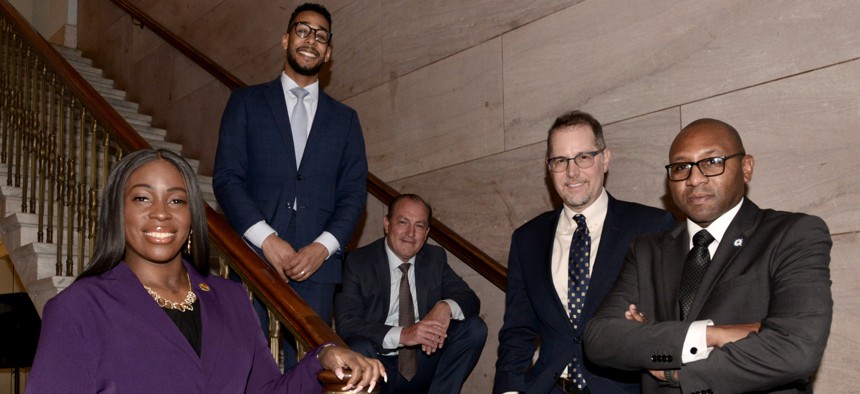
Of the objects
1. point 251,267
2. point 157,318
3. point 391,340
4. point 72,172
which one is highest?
point 72,172

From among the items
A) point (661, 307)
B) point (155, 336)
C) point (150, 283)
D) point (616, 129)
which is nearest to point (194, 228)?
point (150, 283)

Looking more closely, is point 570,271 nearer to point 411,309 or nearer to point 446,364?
point 446,364

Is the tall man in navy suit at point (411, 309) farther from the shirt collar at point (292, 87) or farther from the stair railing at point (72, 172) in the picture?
the shirt collar at point (292, 87)

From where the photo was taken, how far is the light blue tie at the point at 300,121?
321 centimetres

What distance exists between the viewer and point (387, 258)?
374 cm

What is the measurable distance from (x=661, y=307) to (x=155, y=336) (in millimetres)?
1316

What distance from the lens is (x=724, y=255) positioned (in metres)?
2.11

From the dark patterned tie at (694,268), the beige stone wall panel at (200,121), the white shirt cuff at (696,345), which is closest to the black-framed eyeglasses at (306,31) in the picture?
the dark patterned tie at (694,268)

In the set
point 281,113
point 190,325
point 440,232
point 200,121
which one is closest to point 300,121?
point 281,113

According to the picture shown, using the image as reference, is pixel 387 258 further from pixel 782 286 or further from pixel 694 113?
pixel 782 286

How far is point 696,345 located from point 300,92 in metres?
1.89

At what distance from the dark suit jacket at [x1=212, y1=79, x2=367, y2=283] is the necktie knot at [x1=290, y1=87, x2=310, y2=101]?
5cm

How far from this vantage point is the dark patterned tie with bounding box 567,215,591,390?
2.59 meters

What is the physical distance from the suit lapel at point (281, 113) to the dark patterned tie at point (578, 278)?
44.1 inches
